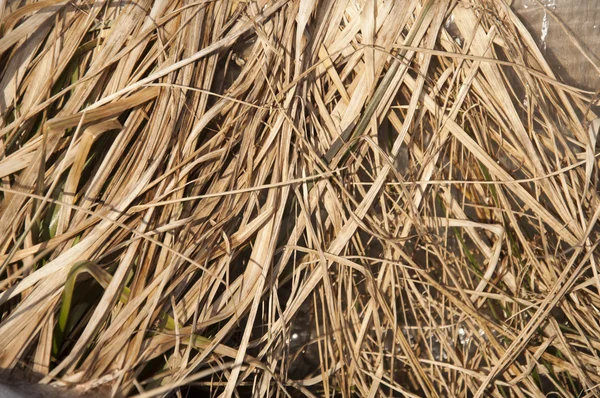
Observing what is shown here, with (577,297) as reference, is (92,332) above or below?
above

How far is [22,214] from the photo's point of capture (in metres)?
0.60

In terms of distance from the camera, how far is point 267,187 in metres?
0.59

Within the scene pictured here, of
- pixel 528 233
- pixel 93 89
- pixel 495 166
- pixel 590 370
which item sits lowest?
pixel 590 370

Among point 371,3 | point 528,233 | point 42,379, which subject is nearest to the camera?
point 42,379

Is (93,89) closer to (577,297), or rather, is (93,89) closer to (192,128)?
(192,128)

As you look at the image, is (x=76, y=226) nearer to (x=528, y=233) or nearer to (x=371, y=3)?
(x=371, y=3)

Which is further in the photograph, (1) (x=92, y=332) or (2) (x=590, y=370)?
(2) (x=590, y=370)

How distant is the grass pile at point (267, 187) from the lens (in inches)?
23.1

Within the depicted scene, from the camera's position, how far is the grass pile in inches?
23.1

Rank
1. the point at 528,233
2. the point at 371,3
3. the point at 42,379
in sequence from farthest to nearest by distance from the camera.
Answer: the point at 528,233, the point at 371,3, the point at 42,379

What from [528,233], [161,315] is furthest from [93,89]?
[528,233]

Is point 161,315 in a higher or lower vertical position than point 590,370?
higher

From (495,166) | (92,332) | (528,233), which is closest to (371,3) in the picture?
(495,166)

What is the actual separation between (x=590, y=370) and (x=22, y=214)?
71cm
